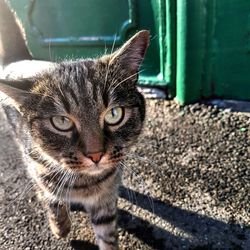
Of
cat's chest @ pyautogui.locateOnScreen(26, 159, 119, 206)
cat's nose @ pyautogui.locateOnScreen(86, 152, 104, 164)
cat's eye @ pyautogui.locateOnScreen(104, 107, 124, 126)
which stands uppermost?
cat's eye @ pyautogui.locateOnScreen(104, 107, 124, 126)

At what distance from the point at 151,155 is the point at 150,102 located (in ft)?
1.72

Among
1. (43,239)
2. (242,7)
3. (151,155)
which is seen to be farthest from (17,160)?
(242,7)

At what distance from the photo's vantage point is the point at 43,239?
1.93 meters

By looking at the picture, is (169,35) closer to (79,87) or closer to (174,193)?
(174,193)

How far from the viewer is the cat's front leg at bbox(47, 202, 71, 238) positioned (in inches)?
74.1

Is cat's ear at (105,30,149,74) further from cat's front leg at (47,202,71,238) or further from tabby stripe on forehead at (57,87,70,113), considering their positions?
cat's front leg at (47,202,71,238)

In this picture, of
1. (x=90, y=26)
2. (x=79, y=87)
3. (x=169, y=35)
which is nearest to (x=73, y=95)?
(x=79, y=87)

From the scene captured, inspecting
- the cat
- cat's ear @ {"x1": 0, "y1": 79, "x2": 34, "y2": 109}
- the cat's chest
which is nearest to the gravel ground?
the cat's chest

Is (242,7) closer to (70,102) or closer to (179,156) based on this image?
(179,156)

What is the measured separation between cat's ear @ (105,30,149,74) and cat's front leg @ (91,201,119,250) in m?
0.61

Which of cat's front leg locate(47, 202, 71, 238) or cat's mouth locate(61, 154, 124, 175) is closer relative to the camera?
cat's mouth locate(61, 154, 124, 175)

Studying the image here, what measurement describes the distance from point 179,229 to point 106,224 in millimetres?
367

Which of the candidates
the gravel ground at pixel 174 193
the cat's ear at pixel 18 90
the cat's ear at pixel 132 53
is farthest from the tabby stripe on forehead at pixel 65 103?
the gravel ground at pixel 174 193

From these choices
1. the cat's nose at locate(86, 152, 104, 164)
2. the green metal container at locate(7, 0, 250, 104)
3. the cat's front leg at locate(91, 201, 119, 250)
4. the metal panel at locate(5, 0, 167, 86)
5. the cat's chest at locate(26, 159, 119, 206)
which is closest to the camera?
the cat's nose at locate(86, 152, 104, 164)
